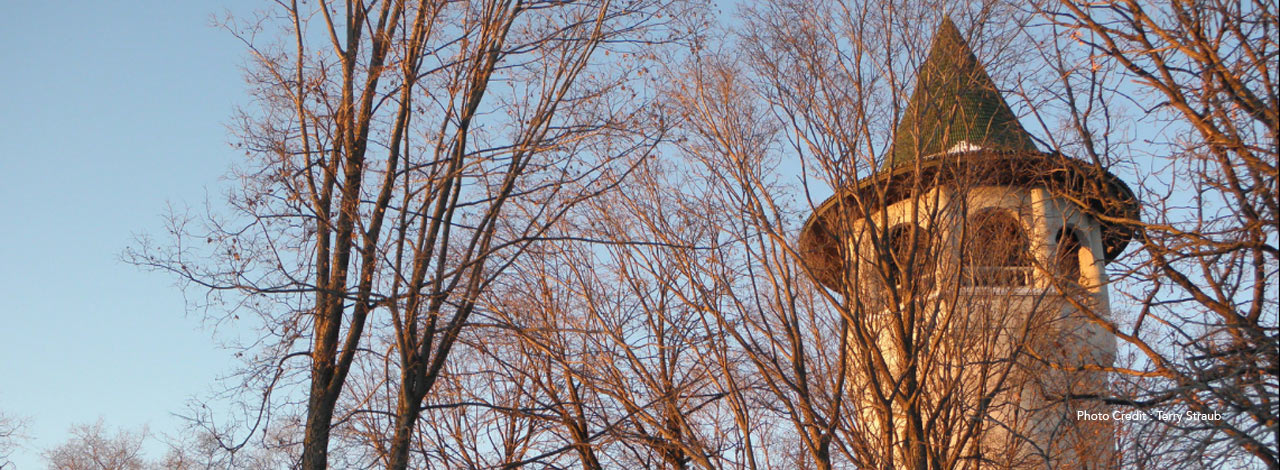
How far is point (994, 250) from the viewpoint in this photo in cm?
1391

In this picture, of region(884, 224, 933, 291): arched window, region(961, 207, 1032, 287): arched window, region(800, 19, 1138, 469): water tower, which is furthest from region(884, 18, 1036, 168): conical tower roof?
region(961, 207, 1032, 287): arched window

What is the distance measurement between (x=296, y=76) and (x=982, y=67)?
5281 mm

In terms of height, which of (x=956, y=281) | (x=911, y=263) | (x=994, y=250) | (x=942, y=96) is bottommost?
(x=911, y=263)

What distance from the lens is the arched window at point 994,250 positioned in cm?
1309

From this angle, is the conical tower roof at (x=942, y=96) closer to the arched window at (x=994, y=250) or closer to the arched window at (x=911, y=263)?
the arched window at (x=911, y=263)

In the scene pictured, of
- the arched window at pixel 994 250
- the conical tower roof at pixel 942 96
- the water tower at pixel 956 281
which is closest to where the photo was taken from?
the water tower at pixel 956 281

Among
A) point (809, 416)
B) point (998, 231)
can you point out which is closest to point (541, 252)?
point (809, 416)

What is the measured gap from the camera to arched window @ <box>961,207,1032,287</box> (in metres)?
13.1

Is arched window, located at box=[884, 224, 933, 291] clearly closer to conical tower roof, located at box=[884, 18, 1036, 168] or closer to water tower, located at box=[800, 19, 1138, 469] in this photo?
water tower, located at box=[800, 19, 1138, 469]

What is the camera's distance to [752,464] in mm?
10125

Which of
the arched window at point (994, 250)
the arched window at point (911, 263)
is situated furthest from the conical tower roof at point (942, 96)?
the arched window at point (994, 250)

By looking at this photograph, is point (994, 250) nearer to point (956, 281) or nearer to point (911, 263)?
point (956, 281)

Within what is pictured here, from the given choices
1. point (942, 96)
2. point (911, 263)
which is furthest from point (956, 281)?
point (942, 96)

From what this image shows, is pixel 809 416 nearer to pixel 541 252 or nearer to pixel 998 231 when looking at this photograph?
pixel 541 252
